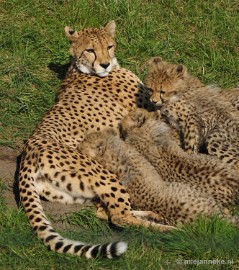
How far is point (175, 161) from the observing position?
17.9 feet

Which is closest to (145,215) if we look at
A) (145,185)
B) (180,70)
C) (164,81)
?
(145,185)

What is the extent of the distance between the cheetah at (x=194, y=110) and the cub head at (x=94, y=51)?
47 centimetres

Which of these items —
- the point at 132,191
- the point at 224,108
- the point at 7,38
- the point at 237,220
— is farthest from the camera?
the point at 7,38

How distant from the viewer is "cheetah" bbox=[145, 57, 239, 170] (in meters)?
5.87

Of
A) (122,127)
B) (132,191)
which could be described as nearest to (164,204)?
(132,191)

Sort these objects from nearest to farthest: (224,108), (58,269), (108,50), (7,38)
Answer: (58,269), (224,108), (108,50), (7,38)

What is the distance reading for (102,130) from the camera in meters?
6.24

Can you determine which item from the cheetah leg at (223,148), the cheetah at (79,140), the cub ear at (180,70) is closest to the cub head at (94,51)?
the cheetah at (79,140)

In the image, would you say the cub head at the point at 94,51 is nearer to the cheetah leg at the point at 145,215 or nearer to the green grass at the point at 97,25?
the green grass at the point at 97,25

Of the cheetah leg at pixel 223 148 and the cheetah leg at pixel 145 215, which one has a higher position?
the cheetah leg at pixel 223 148

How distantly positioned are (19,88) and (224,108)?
198cm

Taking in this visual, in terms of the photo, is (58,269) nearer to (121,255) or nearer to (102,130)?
(121,255)

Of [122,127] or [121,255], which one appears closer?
[121,255]

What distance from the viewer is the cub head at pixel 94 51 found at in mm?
6590
